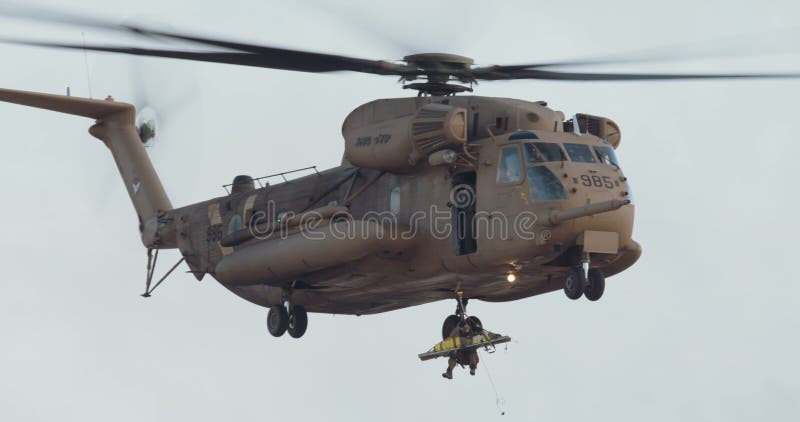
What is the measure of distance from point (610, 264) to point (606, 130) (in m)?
2.27

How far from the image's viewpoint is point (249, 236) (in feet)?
92.8

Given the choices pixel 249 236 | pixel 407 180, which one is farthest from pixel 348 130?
pixel 249 236

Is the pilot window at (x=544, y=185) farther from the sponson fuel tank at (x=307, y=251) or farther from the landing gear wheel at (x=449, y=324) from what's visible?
the landing gear wheel at (x=449, y=324)

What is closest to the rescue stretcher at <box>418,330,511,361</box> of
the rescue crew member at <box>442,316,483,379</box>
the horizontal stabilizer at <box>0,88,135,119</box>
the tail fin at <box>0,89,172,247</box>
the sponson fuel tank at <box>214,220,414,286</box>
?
the rescue crew member at <box>442,316,483,379</box>

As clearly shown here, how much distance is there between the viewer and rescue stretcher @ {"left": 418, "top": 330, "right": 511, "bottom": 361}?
2686cm

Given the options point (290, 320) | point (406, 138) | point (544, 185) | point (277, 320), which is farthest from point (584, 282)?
point (277, 320)

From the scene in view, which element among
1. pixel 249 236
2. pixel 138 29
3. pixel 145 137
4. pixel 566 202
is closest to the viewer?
pixel 138 29

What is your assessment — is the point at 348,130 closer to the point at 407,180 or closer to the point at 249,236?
the point at 407,180

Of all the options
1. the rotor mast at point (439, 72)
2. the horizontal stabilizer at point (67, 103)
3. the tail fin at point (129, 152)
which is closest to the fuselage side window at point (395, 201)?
the rotor mast at point (439, 72)

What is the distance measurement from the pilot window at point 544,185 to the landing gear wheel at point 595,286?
4.67 ft

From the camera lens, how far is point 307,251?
26500mm

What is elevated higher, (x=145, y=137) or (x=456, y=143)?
(x=145, y=137)

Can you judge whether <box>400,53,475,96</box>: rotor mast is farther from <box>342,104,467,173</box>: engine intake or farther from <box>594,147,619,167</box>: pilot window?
<box>594,147,619,167</box>: pilot window

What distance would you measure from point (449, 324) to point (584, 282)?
14.4 feet
